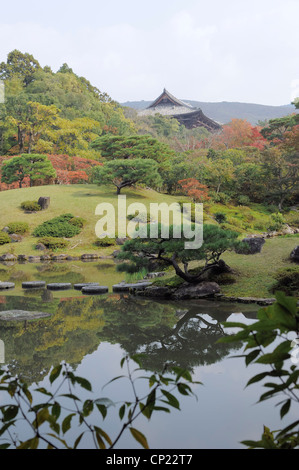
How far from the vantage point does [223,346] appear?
5004mm

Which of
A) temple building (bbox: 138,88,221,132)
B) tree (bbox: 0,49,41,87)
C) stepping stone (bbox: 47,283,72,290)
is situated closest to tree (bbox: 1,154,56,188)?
stepping stone (bbox: 47,283,72,290)

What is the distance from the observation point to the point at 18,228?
1852 cm

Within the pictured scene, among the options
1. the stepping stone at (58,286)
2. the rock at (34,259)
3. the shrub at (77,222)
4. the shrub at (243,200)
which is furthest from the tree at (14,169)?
the stepping stone at (58,286)

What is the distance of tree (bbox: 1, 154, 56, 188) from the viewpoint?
23.2 meters

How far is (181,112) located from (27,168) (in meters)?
31.8

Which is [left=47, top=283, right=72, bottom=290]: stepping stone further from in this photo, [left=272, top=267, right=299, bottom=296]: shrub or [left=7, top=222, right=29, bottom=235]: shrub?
[left=7, top=222, right=29, bottom=235]: shrub

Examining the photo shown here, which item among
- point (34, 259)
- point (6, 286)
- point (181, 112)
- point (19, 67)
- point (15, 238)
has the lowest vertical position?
point (34, 259)

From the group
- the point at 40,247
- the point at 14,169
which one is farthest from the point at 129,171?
the point at 14,169

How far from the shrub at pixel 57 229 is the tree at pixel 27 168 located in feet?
17.9

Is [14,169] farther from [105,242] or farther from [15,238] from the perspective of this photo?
[105,242]

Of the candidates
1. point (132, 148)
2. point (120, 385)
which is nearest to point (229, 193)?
point (132, 148)

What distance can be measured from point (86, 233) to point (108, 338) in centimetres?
1342

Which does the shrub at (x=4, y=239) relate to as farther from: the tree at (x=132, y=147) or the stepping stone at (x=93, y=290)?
the stepping stone at (x=93, y=290)

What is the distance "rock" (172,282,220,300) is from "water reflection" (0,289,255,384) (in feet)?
1.02
